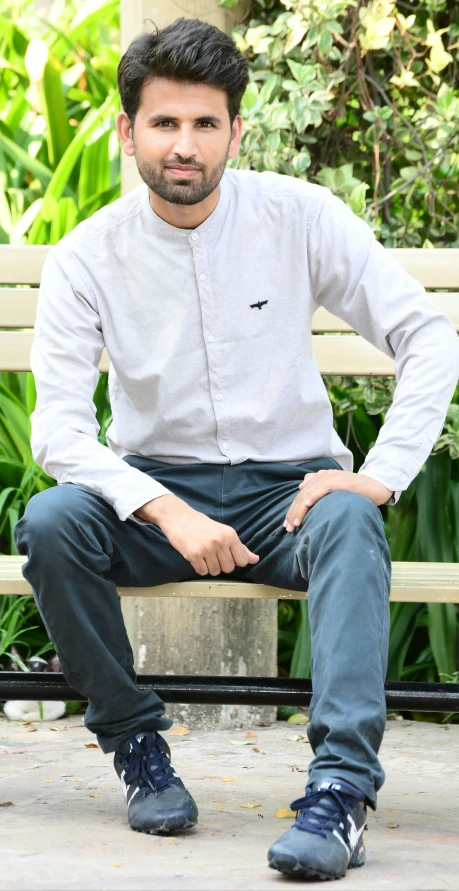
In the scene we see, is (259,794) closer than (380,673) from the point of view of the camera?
No

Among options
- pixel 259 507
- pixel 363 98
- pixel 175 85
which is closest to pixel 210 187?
pixel 175 85

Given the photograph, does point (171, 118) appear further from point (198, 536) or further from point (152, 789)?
point (152, 789)

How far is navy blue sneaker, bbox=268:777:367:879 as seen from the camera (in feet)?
6.09

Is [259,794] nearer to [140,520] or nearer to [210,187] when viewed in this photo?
[140,520]

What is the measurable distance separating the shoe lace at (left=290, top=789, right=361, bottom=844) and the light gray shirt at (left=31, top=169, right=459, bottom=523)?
754 millimetres

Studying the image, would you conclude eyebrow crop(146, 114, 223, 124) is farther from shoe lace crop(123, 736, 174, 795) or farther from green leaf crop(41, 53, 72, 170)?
green leaf crop(41, 53, 72, 170)

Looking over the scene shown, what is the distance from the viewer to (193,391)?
7.95 feet

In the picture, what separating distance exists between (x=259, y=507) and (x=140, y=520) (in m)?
0.26

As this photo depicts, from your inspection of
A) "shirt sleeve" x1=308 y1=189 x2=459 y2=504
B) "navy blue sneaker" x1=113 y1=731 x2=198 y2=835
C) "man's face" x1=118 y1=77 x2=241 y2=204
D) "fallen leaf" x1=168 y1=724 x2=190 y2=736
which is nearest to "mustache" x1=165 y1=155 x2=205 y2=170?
"man's face" x1=118 y1=77 x2=241 y2=204

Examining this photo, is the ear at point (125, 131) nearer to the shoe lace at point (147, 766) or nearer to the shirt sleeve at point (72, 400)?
the shirt sleeve at point (72, 400)

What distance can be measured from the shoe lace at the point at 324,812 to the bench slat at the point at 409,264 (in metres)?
1.37

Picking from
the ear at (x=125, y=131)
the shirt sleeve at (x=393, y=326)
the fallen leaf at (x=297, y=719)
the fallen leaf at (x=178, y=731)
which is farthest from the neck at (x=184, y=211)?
the fallen leaf at (x=297, y=719)

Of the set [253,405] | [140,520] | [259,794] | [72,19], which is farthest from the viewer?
[72,19]

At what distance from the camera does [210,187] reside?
92.9 inches
